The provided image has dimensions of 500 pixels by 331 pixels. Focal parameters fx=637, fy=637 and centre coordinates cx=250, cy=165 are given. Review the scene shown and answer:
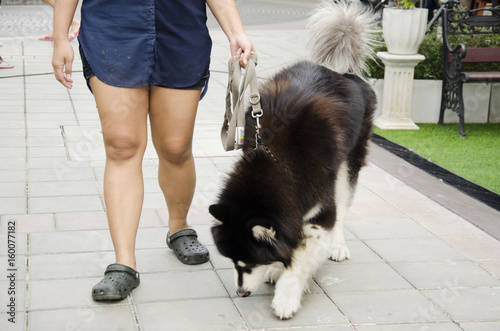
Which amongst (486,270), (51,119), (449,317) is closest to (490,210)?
(486,270)

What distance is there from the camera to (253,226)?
289cm

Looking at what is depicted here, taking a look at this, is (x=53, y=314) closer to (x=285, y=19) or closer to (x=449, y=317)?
(x=449, y=317)

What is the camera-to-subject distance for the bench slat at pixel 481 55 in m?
7.37

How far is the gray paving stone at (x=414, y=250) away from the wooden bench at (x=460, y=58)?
10.8 ft

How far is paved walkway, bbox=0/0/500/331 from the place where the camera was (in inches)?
122

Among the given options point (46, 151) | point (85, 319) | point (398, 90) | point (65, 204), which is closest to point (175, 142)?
point (85, 319)

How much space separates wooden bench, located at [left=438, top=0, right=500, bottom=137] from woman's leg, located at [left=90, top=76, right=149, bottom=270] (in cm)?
480

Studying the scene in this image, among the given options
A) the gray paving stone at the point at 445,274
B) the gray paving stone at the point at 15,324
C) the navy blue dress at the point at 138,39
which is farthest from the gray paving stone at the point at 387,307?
the gray paving stone at the point at 15,324

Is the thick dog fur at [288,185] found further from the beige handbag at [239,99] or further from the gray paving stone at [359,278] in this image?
the gray paving stone at [359,278]

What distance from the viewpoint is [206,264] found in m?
3.72

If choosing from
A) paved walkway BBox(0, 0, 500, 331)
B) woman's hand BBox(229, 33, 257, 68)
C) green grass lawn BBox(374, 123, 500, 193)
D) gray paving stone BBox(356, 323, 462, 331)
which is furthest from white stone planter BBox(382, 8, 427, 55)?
gray paving stone BBox(356, 323, 462, 331)

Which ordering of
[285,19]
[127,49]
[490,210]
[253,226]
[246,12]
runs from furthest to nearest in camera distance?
[246,12]
[285,19]
[490,210]
[127,49]
[253,226]

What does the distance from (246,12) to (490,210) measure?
15.5 meters

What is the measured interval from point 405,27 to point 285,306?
4.89 m
